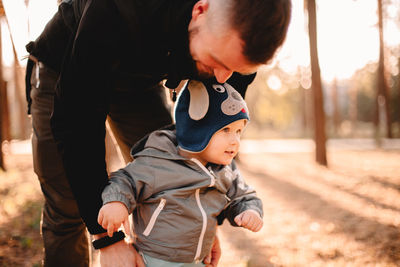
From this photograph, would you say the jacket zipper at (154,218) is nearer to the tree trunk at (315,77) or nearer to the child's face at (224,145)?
the child's face at (224,145)

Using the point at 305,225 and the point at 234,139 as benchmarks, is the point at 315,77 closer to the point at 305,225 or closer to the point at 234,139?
the point at 305,225

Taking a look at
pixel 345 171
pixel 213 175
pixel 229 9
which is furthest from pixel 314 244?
pixel 345 171

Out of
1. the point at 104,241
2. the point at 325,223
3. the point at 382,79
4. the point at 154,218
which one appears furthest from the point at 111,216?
the point at 382,79

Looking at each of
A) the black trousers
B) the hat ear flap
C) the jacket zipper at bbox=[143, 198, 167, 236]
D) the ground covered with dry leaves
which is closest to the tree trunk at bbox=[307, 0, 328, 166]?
the ground covered with dry leaves

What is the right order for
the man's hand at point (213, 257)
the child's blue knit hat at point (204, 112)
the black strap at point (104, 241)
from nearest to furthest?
the black strap at point (104, 241) → the child's blue knit hat at point (204, 112) → the man's hand at point (213, 257)

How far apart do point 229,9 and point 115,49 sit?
453 mm

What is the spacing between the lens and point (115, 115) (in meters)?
2.01

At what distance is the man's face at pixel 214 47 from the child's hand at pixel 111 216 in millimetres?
660

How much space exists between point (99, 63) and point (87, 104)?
0.16m

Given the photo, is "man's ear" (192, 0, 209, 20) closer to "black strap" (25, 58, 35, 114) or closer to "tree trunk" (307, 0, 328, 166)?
"black strap" (25, 58, 35, 114)

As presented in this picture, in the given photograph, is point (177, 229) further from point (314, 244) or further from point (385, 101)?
point (385, 101)

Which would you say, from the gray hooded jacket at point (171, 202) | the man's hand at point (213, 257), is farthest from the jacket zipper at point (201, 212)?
the man's hand at point (213, 257)

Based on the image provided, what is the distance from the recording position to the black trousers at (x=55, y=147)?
6.14ft

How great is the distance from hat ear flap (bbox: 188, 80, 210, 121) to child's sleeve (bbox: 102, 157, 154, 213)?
0.31 metres
